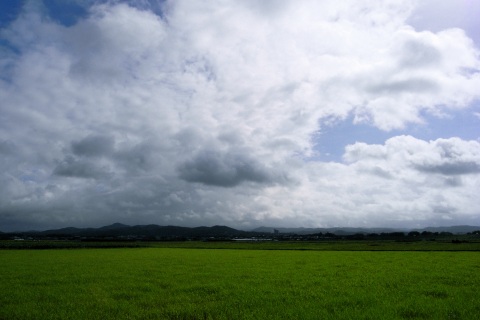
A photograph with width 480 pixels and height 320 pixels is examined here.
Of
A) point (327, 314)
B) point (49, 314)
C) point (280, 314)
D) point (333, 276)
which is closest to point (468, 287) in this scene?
point (333, 276)

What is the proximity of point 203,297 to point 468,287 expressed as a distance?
12.6m

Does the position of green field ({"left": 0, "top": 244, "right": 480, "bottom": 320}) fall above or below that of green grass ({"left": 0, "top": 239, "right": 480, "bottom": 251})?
above

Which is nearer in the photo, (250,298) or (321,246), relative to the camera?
(250,298)

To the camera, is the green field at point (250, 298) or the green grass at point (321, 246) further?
the green grass at point (321, 246)

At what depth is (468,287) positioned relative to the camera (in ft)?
55.0

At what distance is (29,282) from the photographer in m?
20.2

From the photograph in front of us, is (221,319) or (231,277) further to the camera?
(231,277)

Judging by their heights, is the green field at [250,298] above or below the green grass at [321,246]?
above

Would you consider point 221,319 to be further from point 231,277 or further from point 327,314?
point 231,277

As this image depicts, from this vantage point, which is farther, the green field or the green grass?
the green grass

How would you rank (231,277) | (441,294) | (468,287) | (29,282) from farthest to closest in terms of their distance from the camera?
(231,277) → (29,282) → (468,287) → (441,294)

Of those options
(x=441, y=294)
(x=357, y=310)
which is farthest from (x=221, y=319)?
(x=441, y=294)

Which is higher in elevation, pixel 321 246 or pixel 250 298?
pixel 250 298

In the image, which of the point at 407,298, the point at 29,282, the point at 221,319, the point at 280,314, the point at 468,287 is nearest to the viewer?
the point at 221,319
